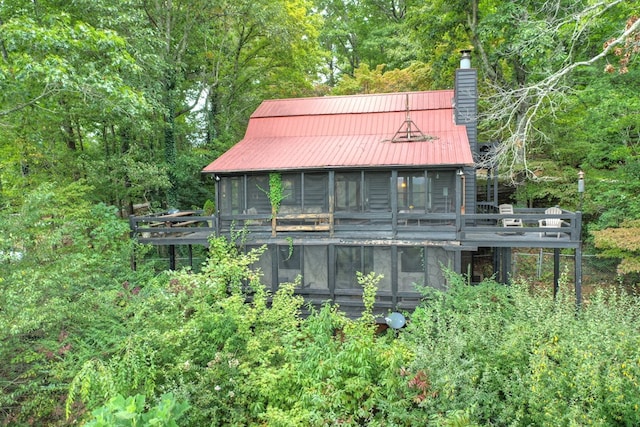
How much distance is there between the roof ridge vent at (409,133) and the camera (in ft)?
33.0

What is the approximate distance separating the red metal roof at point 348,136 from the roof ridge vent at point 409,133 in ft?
0.33

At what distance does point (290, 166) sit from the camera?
375 inches

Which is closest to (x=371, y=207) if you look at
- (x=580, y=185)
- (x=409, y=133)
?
(x=409, y=133)

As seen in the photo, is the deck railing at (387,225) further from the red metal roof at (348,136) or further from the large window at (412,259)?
the red metal roof at (348,136)

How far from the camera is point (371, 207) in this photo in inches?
374

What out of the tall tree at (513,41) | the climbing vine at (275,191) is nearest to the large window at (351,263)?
the climbing vine at (275,191)

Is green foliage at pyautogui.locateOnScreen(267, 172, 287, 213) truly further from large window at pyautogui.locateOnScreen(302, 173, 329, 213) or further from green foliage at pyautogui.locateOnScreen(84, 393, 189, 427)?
green foliage at pyautogui.locateOnScreen(84, 393, 189, 427)

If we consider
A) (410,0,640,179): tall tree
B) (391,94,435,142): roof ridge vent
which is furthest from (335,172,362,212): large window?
(410,0,640,179): tall tree

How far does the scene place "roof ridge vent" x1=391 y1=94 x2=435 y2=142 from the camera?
10.1m

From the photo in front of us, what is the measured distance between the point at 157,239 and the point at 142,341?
4985 millimetres

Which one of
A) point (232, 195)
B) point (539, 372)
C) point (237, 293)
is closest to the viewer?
point (539, 372)

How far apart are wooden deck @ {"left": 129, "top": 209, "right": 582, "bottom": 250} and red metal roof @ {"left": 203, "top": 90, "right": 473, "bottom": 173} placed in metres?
1.50

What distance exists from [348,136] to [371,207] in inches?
116

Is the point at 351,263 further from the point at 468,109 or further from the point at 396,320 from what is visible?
the point at 468,109
